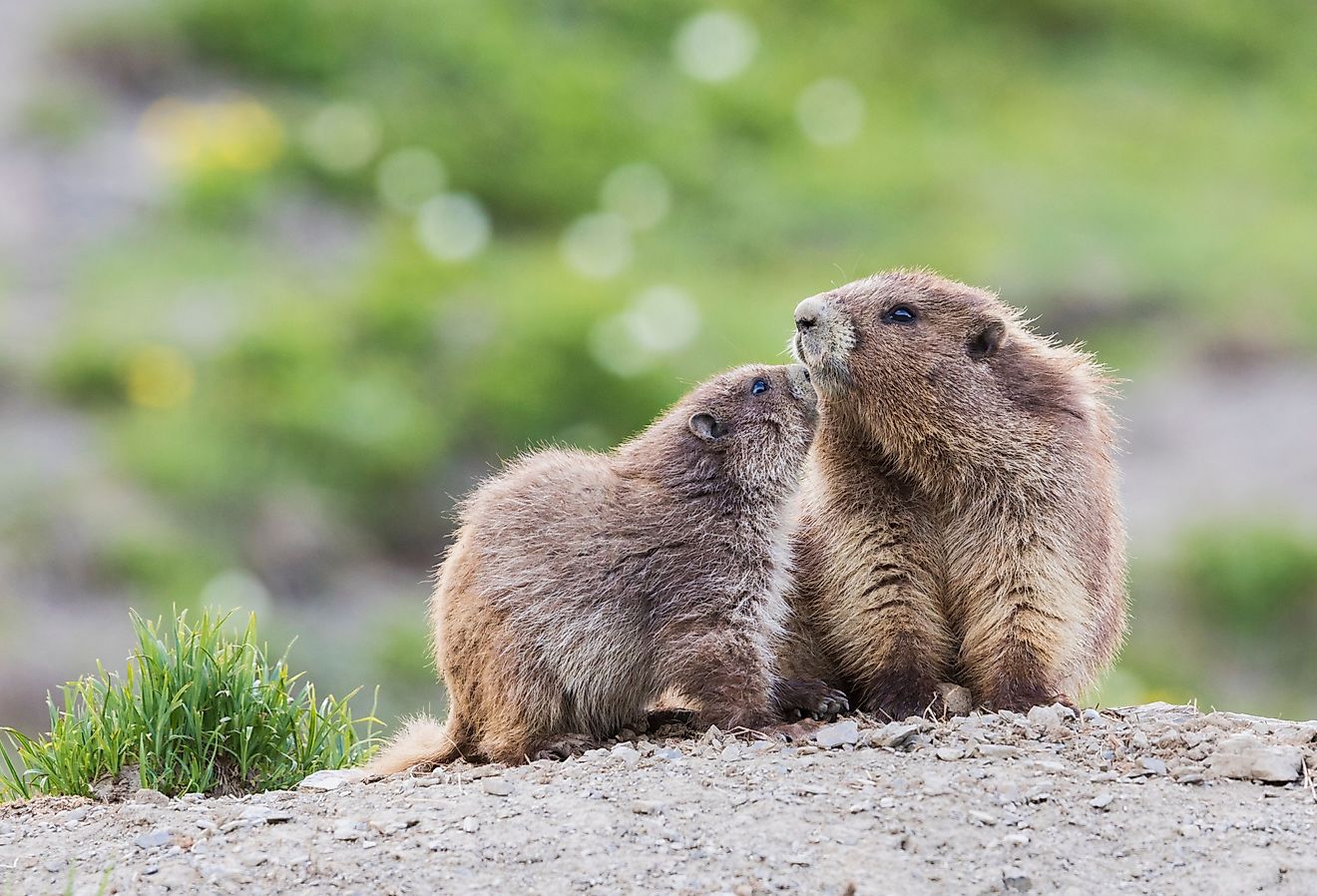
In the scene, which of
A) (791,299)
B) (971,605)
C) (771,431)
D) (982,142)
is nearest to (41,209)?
(791,299)

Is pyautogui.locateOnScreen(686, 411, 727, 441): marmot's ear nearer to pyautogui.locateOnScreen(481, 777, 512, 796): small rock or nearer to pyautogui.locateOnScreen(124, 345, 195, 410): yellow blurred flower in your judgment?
pyautogui.locateOnScreen(481, 777, 512, 796): small rock

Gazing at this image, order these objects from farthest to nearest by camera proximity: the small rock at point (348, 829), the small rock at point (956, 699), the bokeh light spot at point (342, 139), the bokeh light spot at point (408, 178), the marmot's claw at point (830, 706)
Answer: the bokeh light spot at point (342, 139) < the bokeh light spot at point (408, 178) < the marmot's claw at point (830, 706) < the small rock at point (956, 699) < the small rock at point (348, 829)

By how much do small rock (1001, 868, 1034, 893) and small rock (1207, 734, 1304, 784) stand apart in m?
1.07

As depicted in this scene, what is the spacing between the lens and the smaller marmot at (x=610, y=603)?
20.3 feet

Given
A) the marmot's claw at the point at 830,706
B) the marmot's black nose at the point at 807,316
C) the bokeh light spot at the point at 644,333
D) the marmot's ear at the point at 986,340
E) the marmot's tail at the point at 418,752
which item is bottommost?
the marmot's tail at the point at 418,752

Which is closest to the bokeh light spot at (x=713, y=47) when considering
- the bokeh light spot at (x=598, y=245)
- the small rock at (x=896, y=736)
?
the bokeh light spot at (x=598, y=245)

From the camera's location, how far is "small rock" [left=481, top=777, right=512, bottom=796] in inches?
221

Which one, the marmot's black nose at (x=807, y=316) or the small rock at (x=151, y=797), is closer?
the small rock at (x=151, y=797)

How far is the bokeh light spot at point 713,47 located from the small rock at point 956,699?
10288 mm

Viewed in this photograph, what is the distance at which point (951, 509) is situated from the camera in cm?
658

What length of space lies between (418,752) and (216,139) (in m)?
9.11

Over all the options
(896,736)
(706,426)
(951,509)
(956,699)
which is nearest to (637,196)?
(706,426)

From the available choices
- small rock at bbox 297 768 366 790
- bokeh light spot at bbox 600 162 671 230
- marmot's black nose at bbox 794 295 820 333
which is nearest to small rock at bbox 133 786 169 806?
small rock at bbox 297 768 366 790

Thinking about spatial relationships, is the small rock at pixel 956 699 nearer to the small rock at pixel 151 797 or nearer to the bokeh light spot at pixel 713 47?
the small rock at pixel 151 797
